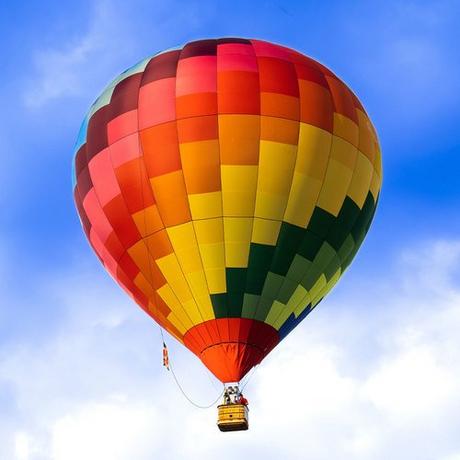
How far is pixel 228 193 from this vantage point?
22.7 meters

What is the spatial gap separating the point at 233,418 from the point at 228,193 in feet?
13.9

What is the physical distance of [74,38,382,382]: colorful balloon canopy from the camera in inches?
895

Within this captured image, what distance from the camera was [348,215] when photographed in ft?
78.1

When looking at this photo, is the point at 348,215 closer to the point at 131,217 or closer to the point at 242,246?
the point at 242,246

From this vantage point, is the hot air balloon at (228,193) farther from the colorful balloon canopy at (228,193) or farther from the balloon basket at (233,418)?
the balloon basket at (233,418)

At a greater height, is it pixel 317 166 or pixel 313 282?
pixel 317 166

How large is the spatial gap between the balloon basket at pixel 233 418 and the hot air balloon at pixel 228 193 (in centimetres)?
62

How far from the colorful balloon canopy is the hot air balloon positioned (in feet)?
0.08

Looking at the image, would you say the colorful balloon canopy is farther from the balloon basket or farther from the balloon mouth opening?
the balloon basket

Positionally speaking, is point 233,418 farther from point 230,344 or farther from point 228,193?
point 228,193

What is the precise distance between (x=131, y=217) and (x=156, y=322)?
244cm

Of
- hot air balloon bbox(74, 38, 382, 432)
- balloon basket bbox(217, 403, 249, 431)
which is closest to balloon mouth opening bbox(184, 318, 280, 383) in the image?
hot air balloon bbox(74, 38, 382, 432)

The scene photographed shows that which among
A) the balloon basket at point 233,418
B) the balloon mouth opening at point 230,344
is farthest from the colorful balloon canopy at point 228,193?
the balloon basket at point 233,418

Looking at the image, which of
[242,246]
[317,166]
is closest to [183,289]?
[242,246]
